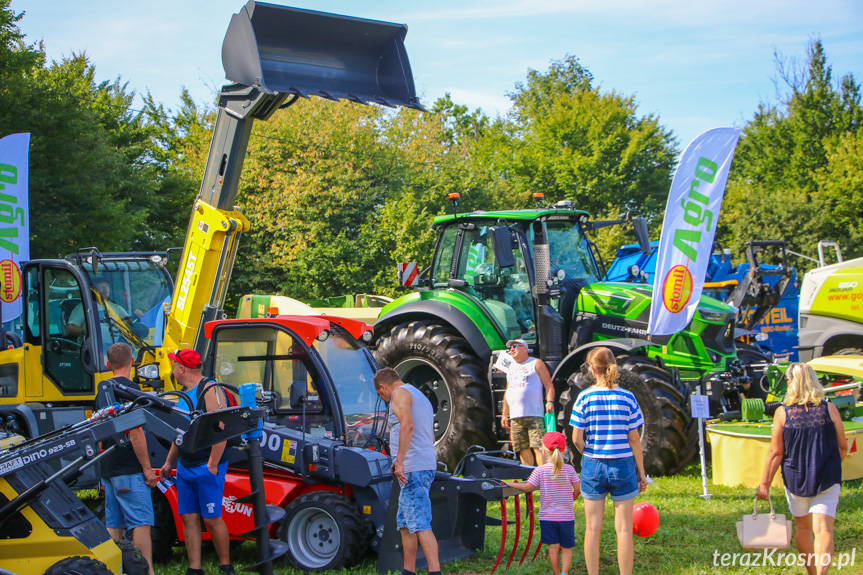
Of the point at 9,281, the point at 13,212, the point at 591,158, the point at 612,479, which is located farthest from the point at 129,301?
the point at 591,158

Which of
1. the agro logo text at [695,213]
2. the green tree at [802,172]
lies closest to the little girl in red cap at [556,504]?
the agro logo text at [695,213]

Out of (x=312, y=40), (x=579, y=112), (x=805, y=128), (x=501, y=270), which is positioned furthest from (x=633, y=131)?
(x=312, y=40)

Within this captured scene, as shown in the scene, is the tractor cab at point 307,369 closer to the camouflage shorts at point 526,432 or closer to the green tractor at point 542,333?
the camouflage shorts at point 526,432

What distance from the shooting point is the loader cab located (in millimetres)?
8719

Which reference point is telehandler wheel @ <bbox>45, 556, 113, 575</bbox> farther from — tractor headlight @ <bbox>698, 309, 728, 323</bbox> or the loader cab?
tractor headlight @ <bbox>698, 309, 728, 323</bbox>

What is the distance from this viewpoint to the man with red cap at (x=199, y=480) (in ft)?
17.5

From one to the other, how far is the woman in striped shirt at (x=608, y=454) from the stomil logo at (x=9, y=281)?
7.18m

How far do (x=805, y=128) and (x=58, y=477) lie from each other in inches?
1205

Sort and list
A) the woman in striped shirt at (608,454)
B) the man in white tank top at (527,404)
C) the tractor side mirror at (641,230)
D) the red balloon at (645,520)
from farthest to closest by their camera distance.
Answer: the tractor side mirror at (641,230)
the man in white tank top at (527,404)
the red balloon at (645,520)
the woman in striped shirt at (608,454)

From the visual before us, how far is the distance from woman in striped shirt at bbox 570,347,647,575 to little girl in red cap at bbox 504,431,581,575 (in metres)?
0.12

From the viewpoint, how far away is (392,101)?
769cm

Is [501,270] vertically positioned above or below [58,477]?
above

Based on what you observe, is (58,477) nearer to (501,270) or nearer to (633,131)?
(501,270)

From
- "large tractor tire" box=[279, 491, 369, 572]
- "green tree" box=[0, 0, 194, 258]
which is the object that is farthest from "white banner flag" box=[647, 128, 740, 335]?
"green tree" box=[0, 0, 194, 258]
